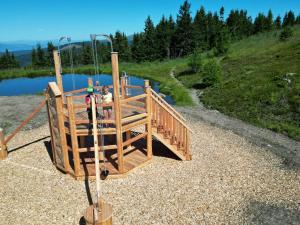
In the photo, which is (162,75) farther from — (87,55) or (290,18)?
(290,18)

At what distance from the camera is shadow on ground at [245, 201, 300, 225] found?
912 centimetres

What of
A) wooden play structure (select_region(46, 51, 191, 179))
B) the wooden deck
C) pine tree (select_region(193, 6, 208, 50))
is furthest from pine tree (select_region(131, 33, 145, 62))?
the wooden deck

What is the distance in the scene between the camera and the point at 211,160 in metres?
13.3

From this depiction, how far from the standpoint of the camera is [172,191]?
10.6m

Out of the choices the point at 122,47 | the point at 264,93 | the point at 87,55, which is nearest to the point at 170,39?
the point at 122,47

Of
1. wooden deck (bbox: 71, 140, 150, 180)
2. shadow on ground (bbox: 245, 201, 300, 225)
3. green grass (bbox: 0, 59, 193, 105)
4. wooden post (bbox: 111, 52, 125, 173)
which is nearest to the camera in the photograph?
shadow on ground (bbox: 245, 201, 300, 225)

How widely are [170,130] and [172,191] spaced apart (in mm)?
3096

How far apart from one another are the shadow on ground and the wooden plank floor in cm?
492

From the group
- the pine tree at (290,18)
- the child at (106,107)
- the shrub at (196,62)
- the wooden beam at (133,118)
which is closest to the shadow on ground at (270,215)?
the wooden beam at (133,118)

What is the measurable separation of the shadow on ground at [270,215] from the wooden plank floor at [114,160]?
4.92 metres

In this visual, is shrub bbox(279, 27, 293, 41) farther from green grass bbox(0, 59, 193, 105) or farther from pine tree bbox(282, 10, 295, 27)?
pine tree bbox(282, 10, 295, 27)

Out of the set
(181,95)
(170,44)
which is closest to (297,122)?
(181,95)

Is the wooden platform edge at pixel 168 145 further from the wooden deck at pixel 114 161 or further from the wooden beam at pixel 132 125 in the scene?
the wooden deck at pixel 114 161

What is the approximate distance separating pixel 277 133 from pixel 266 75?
613 inches
